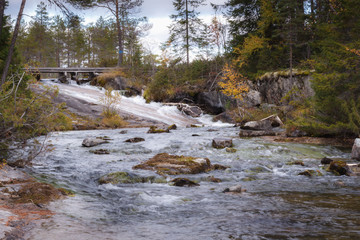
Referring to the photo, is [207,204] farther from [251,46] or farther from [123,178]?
[251,46]

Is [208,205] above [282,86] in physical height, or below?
below

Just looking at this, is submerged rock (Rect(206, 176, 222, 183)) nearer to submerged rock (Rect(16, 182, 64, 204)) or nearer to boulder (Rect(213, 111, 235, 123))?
submerged rock (Rect(16, 182, 64, 204))

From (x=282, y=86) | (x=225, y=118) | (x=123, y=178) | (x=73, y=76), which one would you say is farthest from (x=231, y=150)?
(x=73, y=76)

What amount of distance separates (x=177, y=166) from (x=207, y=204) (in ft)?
9.72

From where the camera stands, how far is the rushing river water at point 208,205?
12.1 ft

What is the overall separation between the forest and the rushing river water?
2111 millimetres

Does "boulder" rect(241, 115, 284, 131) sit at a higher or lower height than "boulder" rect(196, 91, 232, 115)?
lower

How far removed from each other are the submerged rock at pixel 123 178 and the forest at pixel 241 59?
177cm

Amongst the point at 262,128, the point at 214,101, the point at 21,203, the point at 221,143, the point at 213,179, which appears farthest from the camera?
the point at 214,101

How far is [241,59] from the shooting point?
25234mm

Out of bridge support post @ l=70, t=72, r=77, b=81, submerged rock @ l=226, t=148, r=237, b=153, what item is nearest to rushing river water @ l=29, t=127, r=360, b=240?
submerged rock @ l=226, t=148, r=237, b=153

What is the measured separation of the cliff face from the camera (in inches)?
741

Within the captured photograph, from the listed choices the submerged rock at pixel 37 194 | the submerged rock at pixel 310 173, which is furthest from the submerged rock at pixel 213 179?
the submerged rock at pixel 37 194

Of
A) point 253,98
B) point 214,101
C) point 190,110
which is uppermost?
point 253,98
